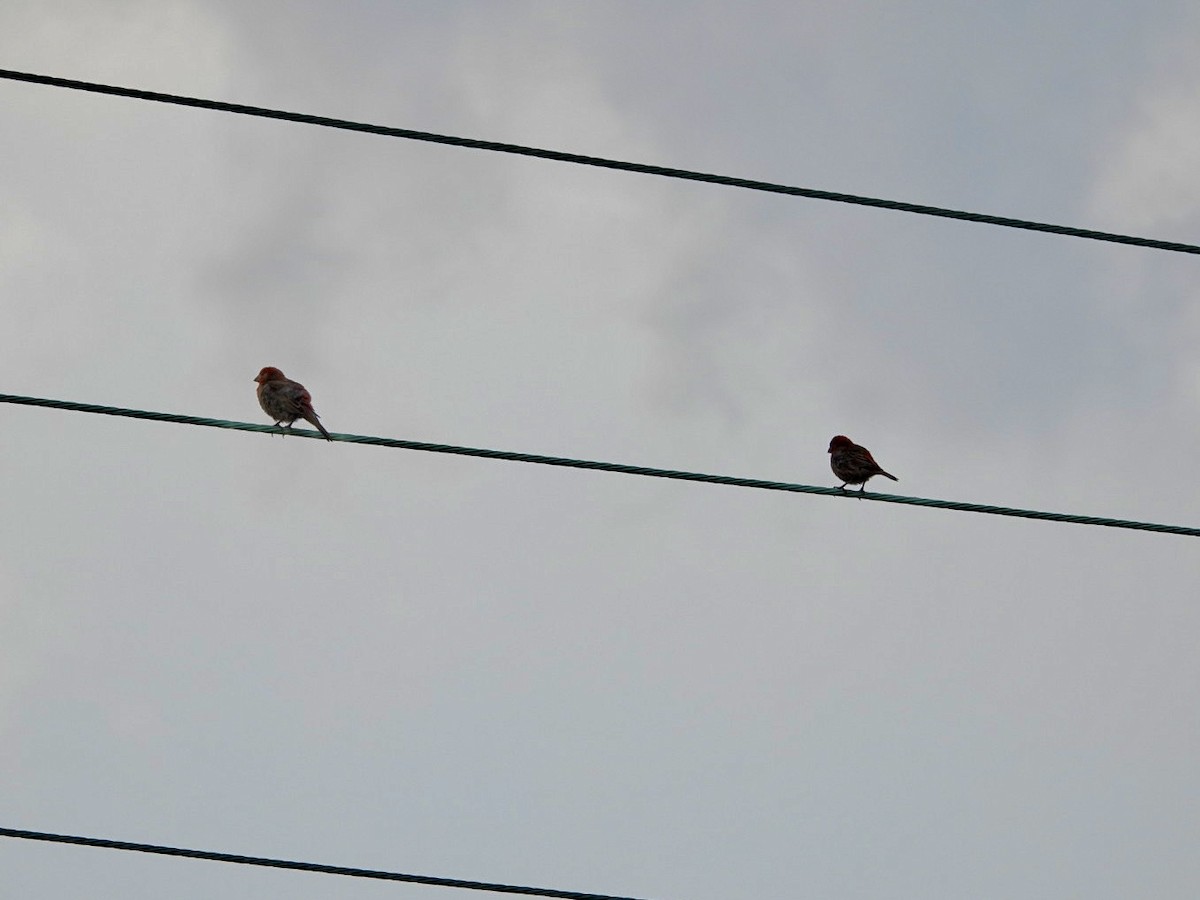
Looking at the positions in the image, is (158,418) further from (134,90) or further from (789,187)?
(789,187)

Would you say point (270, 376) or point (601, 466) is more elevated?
point (270, 376)

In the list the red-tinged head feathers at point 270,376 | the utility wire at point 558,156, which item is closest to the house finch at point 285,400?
the red-tinged head feathers at point 270,376

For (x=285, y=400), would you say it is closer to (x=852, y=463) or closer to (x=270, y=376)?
(x=270, y=376)

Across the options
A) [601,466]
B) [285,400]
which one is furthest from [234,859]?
[285,400]

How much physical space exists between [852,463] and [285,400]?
593cm

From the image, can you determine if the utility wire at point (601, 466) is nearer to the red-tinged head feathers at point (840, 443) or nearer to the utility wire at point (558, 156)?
the utility wire at point (558, 156)

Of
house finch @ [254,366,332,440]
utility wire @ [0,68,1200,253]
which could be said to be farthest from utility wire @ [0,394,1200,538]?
house finch @ [254,366,332,440]

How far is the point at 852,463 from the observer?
19.3 m

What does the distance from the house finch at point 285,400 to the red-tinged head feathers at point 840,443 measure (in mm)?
5547

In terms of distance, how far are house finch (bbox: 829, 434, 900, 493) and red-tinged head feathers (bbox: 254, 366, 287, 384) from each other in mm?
5857

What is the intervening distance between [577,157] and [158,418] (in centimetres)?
262

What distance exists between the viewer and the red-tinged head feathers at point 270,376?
18484 millimetres

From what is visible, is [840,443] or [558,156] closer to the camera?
[558,156]

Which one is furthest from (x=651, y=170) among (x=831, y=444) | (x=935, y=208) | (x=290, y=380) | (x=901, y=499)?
(x=831, y=444)
